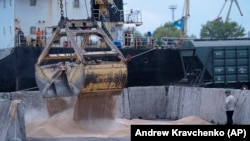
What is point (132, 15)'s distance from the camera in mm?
37562

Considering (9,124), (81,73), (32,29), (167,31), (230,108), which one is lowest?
(230,108)

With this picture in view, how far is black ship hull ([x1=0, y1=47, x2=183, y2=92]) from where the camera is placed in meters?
31.6

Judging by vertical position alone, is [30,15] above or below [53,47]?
above

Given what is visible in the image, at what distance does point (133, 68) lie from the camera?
1331 inches

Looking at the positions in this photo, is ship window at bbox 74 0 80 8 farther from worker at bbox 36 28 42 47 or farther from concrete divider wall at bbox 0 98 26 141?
concrete divider wall at bbox 0 98 26 141

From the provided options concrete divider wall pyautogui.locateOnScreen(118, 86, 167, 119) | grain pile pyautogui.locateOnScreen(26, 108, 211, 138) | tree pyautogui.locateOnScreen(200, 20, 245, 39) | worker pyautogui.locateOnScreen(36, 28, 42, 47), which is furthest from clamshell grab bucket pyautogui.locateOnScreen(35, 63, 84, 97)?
tree pyautogui.locateOnScreen(200, 20, 245, 39)

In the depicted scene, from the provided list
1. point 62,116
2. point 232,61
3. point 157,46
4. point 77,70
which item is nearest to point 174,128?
point 77,70

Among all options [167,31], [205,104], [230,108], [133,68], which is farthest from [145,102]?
[167,31]

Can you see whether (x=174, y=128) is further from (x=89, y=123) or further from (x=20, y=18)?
(x=20, y=18)

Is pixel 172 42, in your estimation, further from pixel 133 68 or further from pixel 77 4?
pixel 77 4

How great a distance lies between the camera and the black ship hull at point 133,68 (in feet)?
104

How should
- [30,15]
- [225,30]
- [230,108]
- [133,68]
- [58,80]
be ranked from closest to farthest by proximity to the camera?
1. [58,80]
2. [230,108]
3. [30,15]
4. [133,68]
5. [225,30]

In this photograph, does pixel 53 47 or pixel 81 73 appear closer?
pixel 81 73

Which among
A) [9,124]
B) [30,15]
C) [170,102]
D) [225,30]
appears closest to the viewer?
[9,124]
